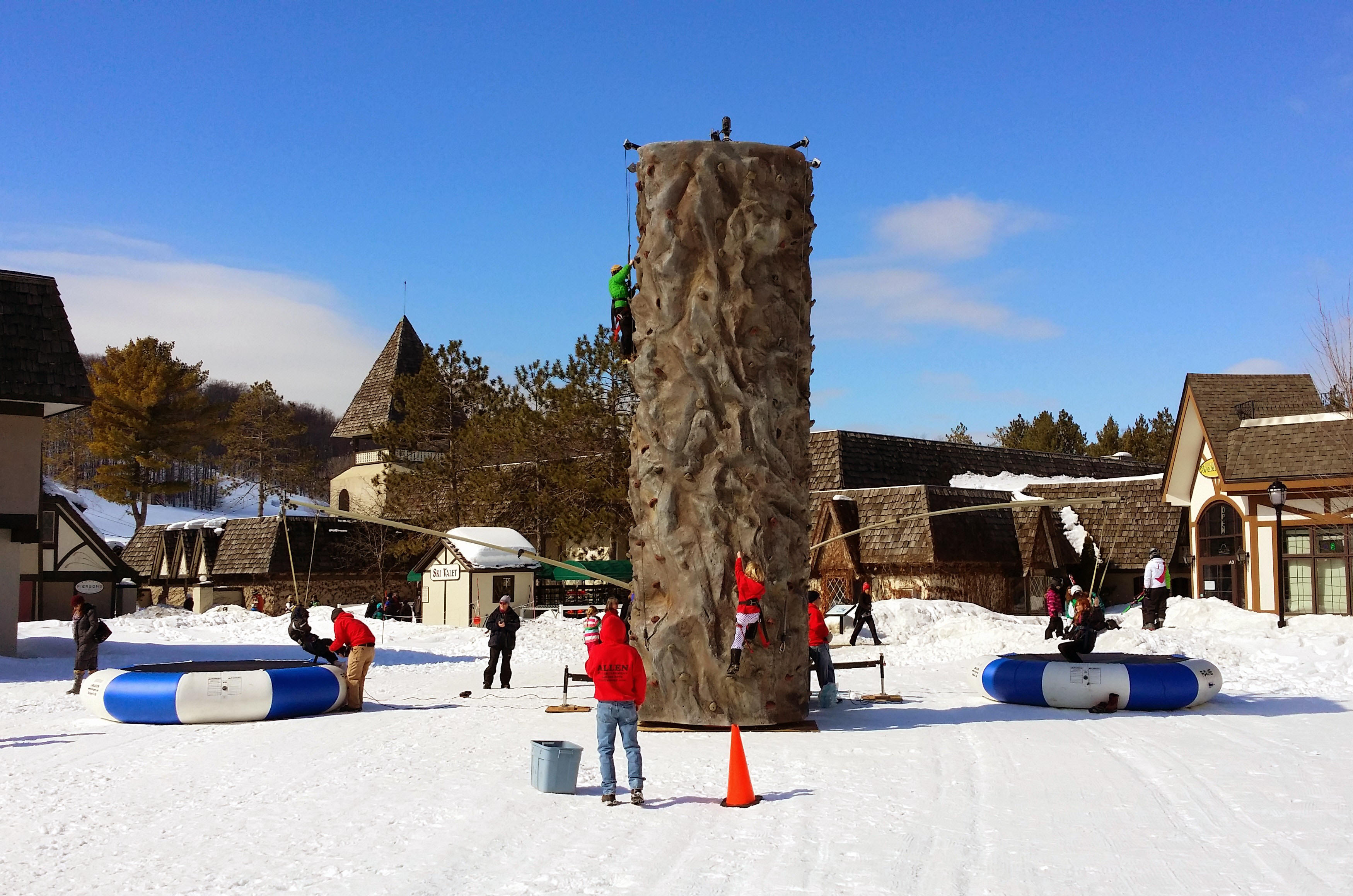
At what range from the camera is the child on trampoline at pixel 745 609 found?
14.6 m

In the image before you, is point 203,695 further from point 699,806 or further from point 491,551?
point 491,551

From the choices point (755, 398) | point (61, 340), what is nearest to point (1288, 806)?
point (755, 398)

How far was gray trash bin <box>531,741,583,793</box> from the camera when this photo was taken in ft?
34.7

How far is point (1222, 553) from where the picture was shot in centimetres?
3453

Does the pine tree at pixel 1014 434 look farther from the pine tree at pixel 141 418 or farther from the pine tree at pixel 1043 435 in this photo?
the pine tree at pixel 141 418

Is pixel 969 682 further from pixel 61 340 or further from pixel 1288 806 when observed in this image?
pixel 61 340

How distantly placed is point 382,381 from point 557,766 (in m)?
53.9

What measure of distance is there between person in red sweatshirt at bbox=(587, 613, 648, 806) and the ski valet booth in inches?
1025

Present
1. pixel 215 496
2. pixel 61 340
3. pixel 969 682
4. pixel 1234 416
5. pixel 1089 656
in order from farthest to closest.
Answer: pixel 215 496, pixel 1234 416, pixel 61 340, pixel 969 682, pixel 1089 656

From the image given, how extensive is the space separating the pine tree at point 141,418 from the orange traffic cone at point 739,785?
6096 cm

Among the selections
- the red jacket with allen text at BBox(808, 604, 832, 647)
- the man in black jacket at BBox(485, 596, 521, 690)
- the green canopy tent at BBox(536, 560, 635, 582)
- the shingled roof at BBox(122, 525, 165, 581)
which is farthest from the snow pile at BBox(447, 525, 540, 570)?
the shingled roof at BBox(122, 525, 165, 581)

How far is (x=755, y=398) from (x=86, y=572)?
116 ft

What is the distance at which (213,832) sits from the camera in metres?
9.12

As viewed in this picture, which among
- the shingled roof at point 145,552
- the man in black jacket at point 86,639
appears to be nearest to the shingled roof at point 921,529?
the man in black jacket at point 86,639
